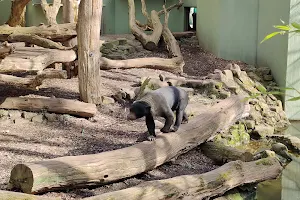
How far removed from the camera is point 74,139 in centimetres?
623

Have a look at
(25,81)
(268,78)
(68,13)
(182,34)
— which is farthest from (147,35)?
(25,81)

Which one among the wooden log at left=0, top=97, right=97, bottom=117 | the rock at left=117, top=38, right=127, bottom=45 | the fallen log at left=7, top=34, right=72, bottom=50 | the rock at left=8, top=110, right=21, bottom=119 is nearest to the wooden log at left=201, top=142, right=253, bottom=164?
the wooden log at left=0, top=97, right=97, bottom=117

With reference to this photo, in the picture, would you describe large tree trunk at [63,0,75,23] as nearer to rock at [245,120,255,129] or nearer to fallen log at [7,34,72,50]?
fallen log at [7,34,72,50]

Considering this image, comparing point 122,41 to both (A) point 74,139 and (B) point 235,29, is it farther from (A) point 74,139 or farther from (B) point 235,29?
(A) point 74,139

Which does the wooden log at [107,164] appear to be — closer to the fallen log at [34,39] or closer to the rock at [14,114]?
the rock at [14,114]

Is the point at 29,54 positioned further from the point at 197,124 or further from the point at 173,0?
the point at 173,0

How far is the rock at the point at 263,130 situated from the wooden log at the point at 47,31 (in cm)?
372

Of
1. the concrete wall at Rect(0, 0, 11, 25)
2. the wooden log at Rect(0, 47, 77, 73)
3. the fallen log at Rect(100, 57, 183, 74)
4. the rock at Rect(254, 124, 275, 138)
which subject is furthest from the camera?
the concrete wall at Rect(0, 0, 11, 25)

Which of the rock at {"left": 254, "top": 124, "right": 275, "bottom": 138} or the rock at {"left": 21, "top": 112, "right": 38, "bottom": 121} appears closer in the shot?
the rock at {"left": 21, "top": 112, "right": 38, "bottom": 121}

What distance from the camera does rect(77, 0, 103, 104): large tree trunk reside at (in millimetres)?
7168

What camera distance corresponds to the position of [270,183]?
6.03 m

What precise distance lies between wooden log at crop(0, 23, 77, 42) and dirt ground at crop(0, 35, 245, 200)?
32.1 inches

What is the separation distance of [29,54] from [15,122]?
0.97 m

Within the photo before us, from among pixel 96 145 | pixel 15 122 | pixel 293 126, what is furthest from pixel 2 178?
pixel 293 126
